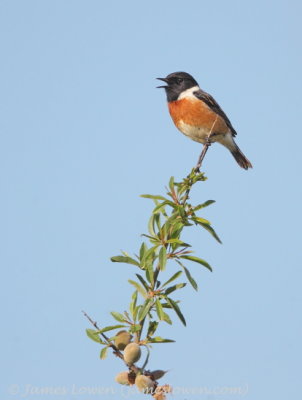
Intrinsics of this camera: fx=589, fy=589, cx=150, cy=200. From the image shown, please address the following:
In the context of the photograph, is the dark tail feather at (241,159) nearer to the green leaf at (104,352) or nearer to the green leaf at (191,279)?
the green leaf at (191,279)

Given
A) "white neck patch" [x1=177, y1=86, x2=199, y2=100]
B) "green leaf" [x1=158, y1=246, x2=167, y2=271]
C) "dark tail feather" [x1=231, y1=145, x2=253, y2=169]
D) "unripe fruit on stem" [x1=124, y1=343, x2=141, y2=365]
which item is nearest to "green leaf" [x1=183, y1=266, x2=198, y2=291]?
"green leaf" [x1=158, y1=246, x2=167, y2=271]

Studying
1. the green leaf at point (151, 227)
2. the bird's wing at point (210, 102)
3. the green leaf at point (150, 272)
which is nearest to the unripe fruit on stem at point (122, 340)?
the green leaf at point (150, 272)

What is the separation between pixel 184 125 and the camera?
27.7 feet

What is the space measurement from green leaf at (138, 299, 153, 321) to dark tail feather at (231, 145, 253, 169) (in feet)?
22.9

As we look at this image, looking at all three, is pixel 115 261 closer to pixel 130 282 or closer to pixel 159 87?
pixel 130 282

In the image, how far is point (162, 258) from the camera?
2783 millimetres

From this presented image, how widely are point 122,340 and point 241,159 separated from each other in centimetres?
734

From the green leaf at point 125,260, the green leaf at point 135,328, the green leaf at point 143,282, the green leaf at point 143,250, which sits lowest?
the green leaf at point 135,328

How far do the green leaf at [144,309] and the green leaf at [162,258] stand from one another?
0.56 feet

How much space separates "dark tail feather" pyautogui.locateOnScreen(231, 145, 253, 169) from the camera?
936 cm

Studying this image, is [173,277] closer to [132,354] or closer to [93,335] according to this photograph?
[93,335]

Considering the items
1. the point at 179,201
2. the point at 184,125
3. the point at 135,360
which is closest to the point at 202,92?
the point at 184,125

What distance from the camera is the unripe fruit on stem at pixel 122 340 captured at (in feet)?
7.72

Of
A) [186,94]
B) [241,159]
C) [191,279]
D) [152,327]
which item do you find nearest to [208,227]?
[191,279]
